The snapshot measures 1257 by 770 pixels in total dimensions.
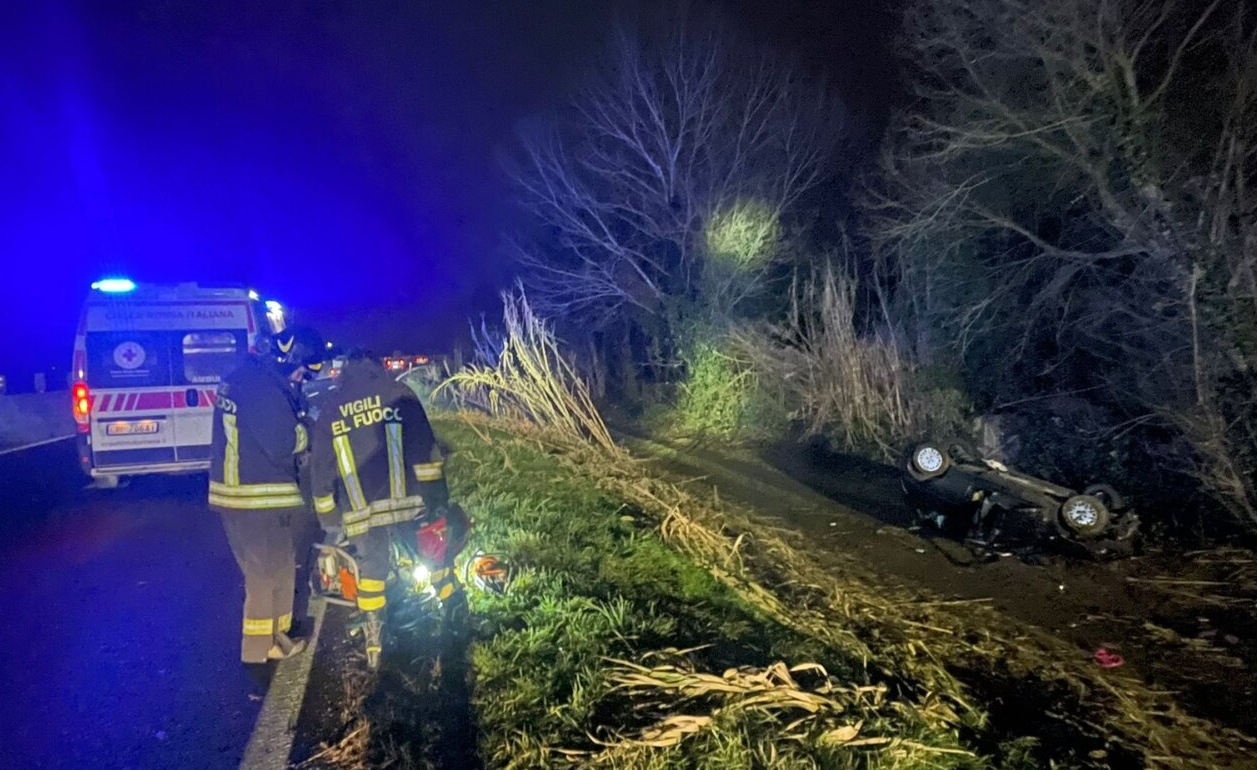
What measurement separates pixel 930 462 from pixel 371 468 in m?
4.73

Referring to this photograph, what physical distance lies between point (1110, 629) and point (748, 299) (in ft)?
36.8

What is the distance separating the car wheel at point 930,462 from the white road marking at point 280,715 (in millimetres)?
4888

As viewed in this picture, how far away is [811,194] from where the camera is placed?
17.0 m

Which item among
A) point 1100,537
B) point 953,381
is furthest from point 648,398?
point 1100,537

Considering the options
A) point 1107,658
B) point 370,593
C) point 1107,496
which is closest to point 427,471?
point 370,593

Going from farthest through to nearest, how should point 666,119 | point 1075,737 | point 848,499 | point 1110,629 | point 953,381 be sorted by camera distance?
point 666,119 → point 953,381 → point 848,499 → point 1110,629 → point 1075,737

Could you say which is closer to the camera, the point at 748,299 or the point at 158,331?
the point at 158,331

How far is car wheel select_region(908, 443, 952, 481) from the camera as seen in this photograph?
22.3ft

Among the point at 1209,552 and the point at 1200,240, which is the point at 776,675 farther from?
the point at 1200,240

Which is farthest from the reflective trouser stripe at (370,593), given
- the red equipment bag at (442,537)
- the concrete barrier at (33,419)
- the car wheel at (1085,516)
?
the concrete barrier at (33,419)

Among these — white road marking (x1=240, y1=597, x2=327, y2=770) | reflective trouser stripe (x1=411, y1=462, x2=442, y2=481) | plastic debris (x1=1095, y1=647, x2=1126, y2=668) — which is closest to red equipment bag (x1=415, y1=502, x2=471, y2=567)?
reflective trouser stripe (x1=411, y1=462, x2=442, y2=481)

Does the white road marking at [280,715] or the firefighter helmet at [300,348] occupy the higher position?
the firefighter helmet at [300,348]

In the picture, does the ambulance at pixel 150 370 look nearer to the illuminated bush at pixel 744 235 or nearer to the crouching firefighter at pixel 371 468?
the crouching firefighter at pixel 371 468

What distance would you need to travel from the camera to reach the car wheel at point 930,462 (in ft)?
22.3
